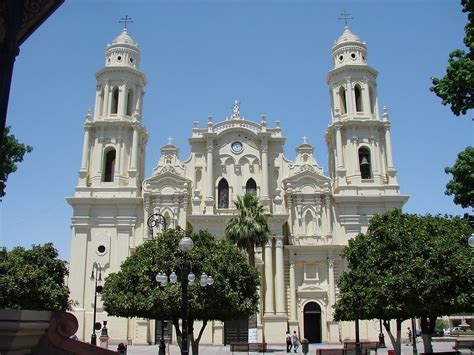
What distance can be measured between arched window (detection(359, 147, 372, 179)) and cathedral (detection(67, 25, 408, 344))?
0.33 ft

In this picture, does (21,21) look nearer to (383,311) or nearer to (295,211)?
(383,311)

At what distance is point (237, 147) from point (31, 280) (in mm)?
22683

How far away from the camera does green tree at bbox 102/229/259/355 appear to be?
2545 cm

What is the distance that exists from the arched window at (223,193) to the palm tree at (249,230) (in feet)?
32.5

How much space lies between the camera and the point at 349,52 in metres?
51.2

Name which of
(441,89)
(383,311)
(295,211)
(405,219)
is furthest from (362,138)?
(441,89)

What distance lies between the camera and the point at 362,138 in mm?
48500

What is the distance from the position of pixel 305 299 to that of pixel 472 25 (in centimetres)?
3025

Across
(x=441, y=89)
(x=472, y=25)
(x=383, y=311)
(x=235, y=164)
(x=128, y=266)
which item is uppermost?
(x=235, y=164)

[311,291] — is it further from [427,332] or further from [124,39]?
[124,39]

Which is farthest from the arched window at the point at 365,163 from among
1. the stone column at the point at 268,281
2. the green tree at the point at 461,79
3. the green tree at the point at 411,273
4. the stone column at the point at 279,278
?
the green tree at the point at 461,79

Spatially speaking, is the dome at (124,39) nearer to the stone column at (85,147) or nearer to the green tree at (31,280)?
the stone column at (85,147)

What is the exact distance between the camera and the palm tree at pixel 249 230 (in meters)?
35.4

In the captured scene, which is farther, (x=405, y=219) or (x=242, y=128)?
(x=242, y=128)
